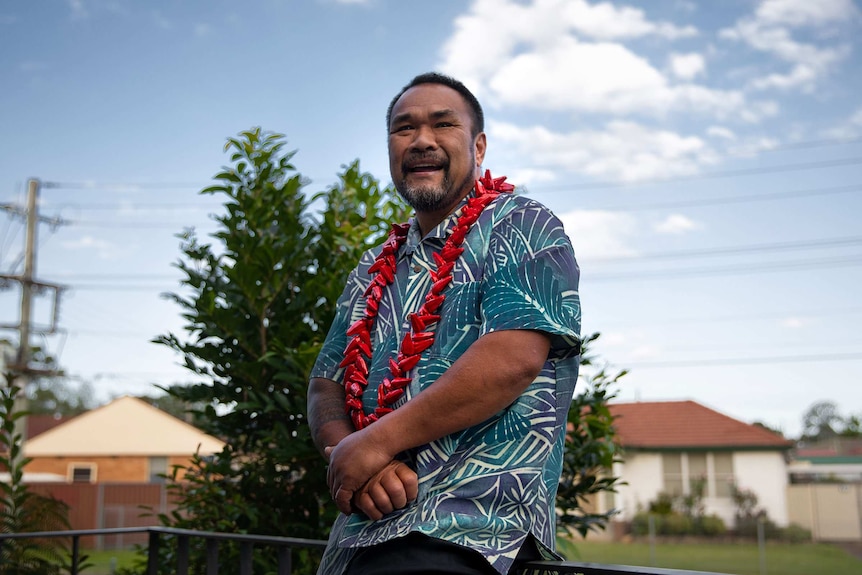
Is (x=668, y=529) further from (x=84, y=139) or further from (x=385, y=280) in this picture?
(x=385, y=280)

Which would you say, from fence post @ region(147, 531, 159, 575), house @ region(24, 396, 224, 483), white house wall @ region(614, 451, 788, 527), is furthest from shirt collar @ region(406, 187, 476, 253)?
house @ region(24, 396, 224, 483)

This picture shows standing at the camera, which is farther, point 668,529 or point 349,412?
point 668,529

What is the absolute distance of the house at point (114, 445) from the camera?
107 ft

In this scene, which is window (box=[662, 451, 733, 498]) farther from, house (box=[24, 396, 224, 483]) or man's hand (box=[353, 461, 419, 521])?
man's hand (box=[353, 461, 419, 521])

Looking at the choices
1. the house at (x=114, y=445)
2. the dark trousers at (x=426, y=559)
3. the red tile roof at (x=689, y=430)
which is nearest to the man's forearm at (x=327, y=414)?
the dark trousers at (x=426, y=559)

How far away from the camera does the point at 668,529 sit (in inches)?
925

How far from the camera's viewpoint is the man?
1295mm

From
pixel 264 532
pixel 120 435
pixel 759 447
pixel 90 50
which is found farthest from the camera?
pixel 120 435

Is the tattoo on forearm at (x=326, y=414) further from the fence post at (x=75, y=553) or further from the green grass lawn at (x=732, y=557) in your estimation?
the green grass lawn at (x=732, y=557)

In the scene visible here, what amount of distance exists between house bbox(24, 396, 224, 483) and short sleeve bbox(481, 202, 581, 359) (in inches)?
1274

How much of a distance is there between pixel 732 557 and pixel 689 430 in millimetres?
9171

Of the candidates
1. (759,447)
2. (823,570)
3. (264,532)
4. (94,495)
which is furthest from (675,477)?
(264,532)

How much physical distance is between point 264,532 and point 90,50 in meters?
22.7

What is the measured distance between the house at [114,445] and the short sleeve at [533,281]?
1274 inches
